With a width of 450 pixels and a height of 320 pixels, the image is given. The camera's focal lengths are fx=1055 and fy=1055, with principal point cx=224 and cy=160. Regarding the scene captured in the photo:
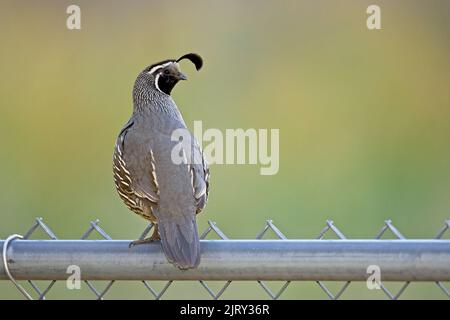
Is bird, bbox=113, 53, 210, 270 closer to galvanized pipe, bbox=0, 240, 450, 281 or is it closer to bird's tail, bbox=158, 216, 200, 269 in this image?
bird's tail, bbox=158, 216, 200, 269

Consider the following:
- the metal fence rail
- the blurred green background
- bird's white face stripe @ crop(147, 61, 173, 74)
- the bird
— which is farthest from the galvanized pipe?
the blurred green background

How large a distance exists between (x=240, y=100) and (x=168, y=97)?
431 centimetres

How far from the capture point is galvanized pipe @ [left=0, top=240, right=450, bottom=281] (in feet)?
9.32

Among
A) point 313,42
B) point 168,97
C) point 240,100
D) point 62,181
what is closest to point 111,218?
point 62,181

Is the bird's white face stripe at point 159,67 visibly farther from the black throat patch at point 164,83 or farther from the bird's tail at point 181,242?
the bird's tail at point 181,242

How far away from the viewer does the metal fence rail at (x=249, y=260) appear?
284 centimetres

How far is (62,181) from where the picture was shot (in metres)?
8.15

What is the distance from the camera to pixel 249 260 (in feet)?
9.44

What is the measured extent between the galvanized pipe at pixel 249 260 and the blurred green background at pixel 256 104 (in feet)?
14.8

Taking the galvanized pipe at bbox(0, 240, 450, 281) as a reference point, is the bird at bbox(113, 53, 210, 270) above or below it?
above

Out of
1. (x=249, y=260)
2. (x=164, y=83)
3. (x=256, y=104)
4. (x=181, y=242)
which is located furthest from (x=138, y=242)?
(x=256, y=104)

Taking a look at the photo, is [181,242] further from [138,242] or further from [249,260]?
[249,260]

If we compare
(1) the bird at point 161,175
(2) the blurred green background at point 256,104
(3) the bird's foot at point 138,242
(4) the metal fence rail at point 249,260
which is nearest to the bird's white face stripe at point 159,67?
(1) the bird at point 161,175
